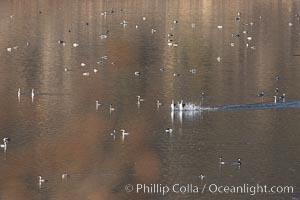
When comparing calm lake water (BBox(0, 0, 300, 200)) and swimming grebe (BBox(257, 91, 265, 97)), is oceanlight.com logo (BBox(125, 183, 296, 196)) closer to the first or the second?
calm lake water (BBox(0, 0, 300, 200))

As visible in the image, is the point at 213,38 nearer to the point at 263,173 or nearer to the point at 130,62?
the point at 130,62

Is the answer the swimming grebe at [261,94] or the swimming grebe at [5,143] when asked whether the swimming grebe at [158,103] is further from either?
the swimming grebe at [5,143]

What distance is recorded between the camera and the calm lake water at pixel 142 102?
22281 millimetres

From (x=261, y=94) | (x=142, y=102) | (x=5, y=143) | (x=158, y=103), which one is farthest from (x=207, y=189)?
(x=261, y=94)

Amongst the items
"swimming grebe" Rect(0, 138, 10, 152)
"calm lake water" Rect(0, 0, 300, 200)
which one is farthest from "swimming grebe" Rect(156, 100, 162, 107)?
"swimming grebe" Rect(0, 138, 10, 152)

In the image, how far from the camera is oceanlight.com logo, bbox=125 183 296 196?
2122 centimetres

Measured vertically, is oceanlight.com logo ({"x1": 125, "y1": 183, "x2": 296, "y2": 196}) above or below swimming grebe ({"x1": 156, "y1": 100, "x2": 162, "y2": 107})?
below

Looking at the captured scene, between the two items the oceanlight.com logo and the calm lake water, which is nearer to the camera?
the oceanlight.com logo

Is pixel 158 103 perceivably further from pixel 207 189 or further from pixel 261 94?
pixel 207 189

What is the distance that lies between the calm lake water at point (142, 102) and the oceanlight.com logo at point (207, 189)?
0.54ft

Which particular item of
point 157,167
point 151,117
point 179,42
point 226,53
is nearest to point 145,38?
point 179,42

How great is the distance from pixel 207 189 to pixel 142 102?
8.41 metres

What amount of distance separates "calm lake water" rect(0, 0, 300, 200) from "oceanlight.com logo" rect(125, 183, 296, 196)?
16cm

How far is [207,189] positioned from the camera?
21.4 metres
